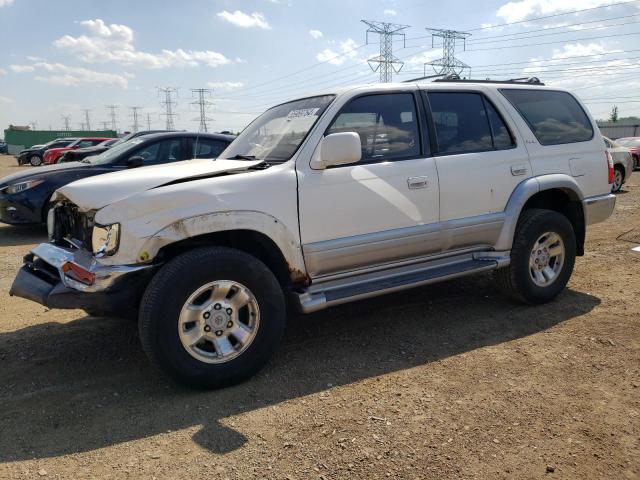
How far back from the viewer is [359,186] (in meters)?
3.75

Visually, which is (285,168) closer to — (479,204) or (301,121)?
(301,121)

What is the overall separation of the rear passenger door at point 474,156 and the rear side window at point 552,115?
290mm

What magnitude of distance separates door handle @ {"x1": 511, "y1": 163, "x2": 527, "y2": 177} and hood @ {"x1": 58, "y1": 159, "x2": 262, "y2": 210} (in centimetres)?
222

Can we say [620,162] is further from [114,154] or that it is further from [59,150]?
[59,150]

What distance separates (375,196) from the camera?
3.82 meters

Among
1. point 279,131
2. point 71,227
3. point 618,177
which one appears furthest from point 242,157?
point 618,177

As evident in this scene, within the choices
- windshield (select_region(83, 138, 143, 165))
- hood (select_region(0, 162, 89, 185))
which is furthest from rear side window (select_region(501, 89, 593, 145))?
hood (select_region(0, 162, 89, 185))

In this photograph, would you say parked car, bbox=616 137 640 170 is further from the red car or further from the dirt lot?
the red car

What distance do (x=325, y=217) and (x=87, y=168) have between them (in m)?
5.64

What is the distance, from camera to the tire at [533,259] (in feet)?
15.0

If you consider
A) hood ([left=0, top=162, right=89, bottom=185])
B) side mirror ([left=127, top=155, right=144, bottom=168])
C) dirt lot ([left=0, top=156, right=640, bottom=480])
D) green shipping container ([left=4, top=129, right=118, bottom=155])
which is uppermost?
green shipping container ([left=4, top=129, right=118, bottom=155])

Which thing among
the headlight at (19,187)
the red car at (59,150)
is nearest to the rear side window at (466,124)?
the headlight at (19,187)

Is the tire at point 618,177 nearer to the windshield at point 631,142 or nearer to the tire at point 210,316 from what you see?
the windshield at point 631,142

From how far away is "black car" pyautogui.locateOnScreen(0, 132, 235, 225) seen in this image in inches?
308
